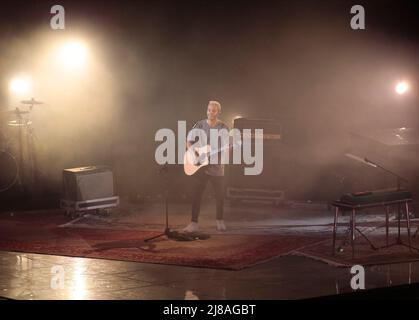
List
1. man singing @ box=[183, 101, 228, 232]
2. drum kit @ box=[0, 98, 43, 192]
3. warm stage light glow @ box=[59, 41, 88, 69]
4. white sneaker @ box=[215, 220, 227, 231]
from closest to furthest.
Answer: man singing @ box=[183, 101, 228, 232] → white sneaker @ box=[215, 220, 227, 231] → drum kit @ box=[0, 98, 43, 192] → warm stage light glow @ box=[59, 41, 88, 69]

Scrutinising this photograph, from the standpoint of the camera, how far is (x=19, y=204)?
1260 cm

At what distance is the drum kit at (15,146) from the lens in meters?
12.4

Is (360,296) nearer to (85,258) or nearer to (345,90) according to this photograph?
(85,258)

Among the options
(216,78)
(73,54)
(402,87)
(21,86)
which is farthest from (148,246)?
(402,87)

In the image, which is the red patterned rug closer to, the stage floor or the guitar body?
the stage floor

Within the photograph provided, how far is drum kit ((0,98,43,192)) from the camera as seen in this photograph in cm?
1241

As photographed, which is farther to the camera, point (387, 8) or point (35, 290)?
point (387, 8)

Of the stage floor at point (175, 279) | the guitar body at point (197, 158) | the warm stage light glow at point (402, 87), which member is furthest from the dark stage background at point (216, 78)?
the stage floor at point (175, 279)

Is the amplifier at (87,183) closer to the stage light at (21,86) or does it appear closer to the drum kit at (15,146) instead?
the drum kit at (15,146)

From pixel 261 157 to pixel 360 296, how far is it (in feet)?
21.5

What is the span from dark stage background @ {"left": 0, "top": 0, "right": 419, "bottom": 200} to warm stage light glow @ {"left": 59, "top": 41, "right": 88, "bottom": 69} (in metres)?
0.19

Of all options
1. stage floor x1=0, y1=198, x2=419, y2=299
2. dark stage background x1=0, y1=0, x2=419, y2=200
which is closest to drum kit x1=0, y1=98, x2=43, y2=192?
dark stage background x1=0, y1=0, x2=419, y2=200

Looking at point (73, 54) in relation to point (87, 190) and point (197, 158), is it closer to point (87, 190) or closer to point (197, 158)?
point (87, 190)

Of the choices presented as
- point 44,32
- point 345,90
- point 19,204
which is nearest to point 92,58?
point 44,32
